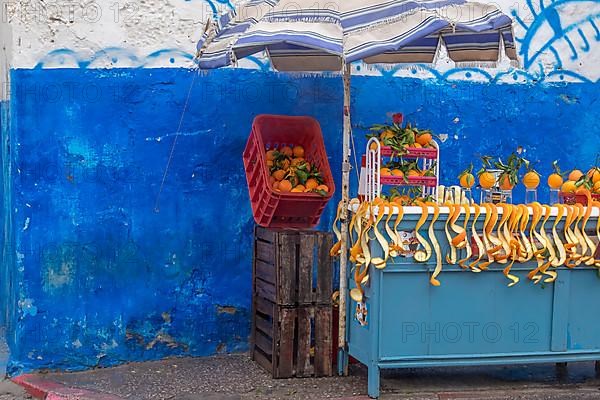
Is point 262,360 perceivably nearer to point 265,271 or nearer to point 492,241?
point 265,271

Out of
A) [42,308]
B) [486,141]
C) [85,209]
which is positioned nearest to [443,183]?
[486,141]

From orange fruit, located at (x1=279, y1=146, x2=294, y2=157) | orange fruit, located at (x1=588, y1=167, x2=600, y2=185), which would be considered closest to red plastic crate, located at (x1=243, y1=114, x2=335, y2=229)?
orange fruit, located at (x1=279, y1=146, x2=294, y2=157)

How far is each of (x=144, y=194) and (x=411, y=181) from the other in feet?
7.57

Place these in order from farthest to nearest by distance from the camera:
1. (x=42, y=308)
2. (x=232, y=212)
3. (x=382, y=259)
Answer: (x=232, y=212) < (x=42, y=308) < (x=382, y=259)

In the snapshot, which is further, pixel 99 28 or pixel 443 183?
pixel 443 183

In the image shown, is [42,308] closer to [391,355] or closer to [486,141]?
[391,355]

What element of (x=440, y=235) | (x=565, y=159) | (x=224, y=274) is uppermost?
(x=565, y=159)

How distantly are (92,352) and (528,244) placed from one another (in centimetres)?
367

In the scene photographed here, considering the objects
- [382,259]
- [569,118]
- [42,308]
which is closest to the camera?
[382,259]

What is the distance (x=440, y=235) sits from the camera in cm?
582

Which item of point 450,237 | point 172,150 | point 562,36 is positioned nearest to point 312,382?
point 450,237

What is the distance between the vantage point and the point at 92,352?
662 centimetres

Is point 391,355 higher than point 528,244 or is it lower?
lower

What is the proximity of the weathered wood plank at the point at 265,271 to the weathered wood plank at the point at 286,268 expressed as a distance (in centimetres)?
7
